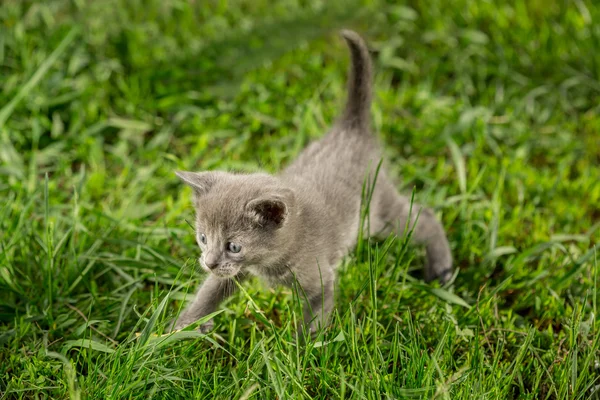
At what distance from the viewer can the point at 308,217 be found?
3252 mm

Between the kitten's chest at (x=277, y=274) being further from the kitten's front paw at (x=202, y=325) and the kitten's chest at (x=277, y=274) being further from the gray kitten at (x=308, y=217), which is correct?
the kitten's front paw at (x=202, y=325)

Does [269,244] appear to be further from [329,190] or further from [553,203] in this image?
[553,203]

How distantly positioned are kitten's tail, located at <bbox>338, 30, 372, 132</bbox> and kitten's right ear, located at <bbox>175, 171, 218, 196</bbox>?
41.8 inches

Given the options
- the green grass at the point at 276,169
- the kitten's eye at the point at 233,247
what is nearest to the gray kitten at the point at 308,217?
the kitten's eye at the point at 233,247

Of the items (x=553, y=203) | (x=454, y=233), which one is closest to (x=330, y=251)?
(x=454, y=233)

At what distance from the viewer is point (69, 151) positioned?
4527mm

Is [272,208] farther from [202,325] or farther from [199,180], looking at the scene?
[202,325]

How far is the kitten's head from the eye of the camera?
116 inches

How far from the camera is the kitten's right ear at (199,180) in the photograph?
3.05 meters

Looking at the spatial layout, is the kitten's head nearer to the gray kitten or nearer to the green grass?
the gray kitten

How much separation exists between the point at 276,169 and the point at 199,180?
4.15 feet

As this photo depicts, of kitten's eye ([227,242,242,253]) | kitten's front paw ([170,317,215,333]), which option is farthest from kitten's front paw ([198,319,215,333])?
kitten's eye ([227,242,242,253])

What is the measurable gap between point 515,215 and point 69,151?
110 inches

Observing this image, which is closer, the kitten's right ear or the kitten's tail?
the kitten's right ear
